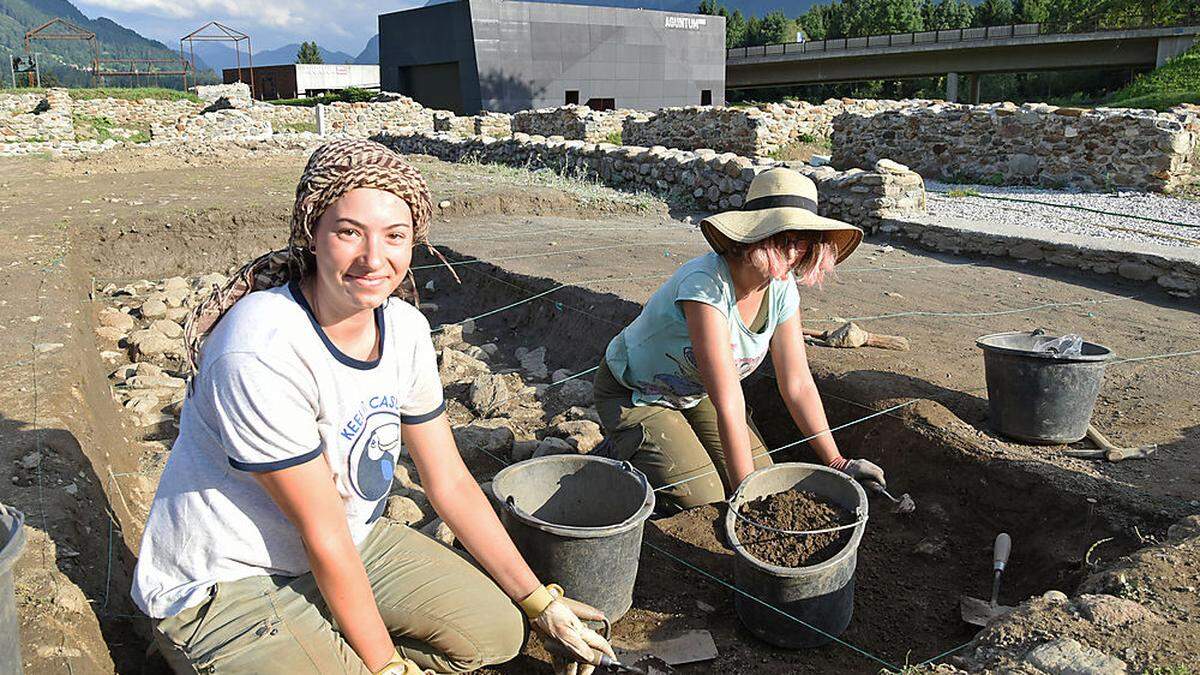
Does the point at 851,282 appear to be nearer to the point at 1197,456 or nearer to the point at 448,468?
the point at 1197,456

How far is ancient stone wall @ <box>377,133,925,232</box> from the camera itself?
29.3ft

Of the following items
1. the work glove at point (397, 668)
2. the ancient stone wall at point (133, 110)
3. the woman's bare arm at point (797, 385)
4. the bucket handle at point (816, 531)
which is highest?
the ancient stone wall at point (133, 110)

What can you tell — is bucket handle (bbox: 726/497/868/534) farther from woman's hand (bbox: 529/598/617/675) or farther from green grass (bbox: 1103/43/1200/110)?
green grass (bbox: 1103/43/1200/110)

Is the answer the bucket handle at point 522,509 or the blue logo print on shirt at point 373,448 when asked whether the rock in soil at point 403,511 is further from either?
the blue logo print on shirt at point 373,448

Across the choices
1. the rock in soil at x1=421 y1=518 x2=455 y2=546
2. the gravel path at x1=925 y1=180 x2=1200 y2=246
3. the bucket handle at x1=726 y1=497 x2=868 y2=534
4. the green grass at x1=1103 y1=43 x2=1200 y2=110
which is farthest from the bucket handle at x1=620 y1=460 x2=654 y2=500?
the green grass at x1=1103 y1=43 x2=1200 y2=110

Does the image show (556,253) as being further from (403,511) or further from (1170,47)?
(1170,47)

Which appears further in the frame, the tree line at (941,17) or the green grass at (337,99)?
the green grass at (337,99)

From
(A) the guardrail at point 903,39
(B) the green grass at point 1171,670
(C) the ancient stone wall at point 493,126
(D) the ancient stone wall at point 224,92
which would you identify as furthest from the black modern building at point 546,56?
(B) the green grass at point 1171,670

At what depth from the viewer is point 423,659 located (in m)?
2.38

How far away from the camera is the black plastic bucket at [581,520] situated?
2605 millimetres

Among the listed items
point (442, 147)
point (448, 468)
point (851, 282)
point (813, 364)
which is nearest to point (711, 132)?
point (442, 147)

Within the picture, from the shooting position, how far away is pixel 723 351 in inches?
113

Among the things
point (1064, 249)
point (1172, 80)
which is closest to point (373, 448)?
point (1064, 249)

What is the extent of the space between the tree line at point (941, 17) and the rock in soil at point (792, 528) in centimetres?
3145
